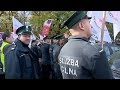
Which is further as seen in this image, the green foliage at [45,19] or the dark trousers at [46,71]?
the green foliage at [45,19]

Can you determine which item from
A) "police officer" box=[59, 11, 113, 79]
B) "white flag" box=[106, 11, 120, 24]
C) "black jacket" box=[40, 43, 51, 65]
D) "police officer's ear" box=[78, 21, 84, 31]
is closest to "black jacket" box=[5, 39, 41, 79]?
"police officer" box=[59, 11, 113, 79]

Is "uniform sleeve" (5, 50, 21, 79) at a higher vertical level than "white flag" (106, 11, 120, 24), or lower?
lower

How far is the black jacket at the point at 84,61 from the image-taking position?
2.89 meters

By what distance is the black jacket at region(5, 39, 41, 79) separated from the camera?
4.04 m

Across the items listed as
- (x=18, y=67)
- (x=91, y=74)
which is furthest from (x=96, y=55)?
(x=18, y=67)

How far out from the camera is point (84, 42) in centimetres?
302

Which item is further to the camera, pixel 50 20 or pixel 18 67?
pixel 50 20

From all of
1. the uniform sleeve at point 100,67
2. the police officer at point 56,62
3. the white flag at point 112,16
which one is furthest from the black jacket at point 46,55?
the uniform sleeve at point 100,67

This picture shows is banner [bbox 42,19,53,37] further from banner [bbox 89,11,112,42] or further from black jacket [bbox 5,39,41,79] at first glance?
black jacket [bbox 5,39,41,79]

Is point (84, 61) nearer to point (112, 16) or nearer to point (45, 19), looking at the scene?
point (112, 16)

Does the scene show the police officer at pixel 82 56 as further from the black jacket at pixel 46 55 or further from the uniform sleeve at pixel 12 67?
the black jacket at pixel 46 55
